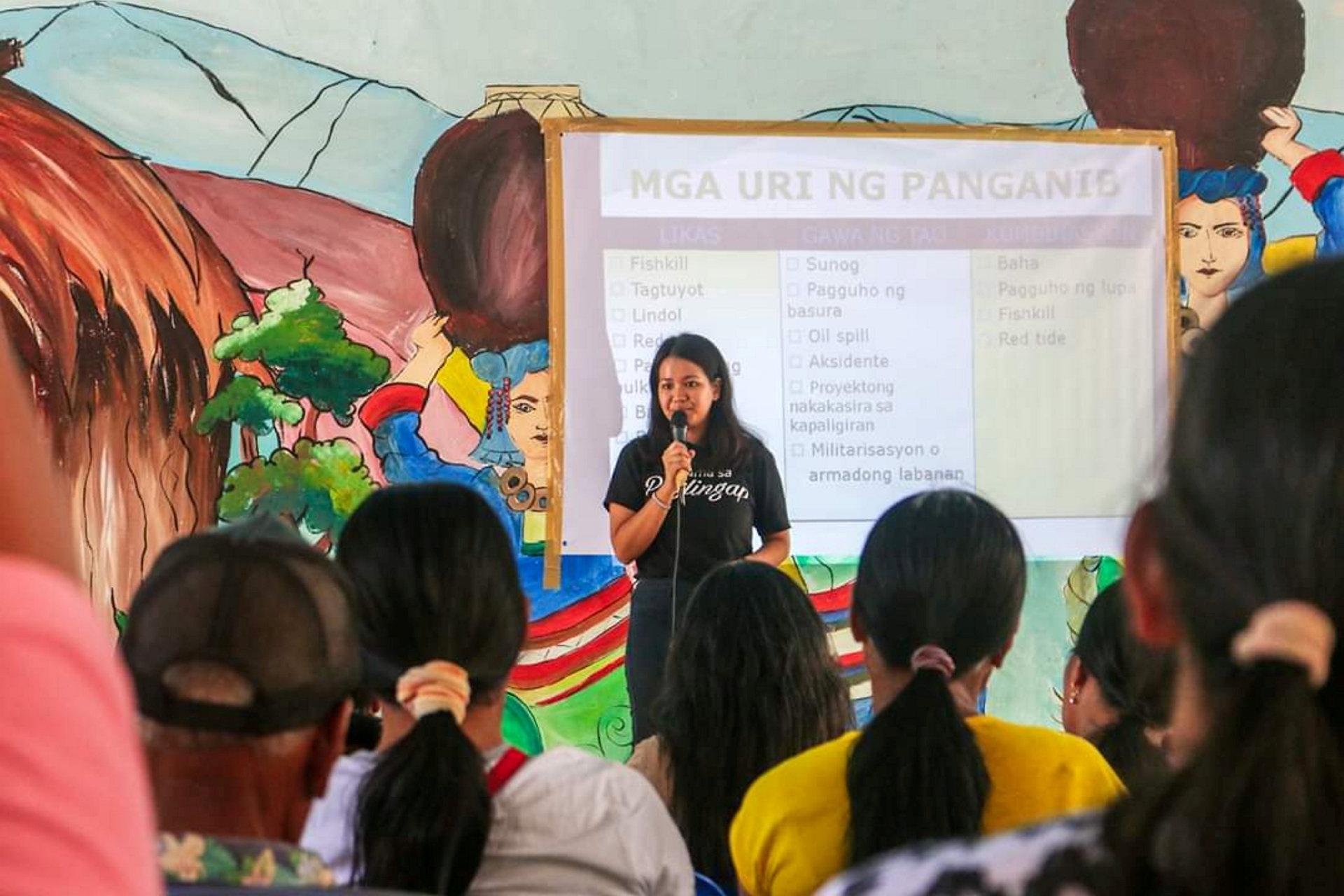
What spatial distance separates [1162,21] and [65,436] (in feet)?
11.8

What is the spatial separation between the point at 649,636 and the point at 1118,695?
1953 mm

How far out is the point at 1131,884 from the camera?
0.64 meters

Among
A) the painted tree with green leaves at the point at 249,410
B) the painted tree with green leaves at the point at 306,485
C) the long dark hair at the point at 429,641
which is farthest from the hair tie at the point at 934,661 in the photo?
the painted tree with green leaves at the point at 249,410

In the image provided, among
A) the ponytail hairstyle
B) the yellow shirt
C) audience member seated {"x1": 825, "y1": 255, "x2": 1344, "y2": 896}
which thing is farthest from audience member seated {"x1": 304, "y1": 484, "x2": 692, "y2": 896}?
audience member seated {"x1": 825, "y1": 255, "x2": 1344, "y2": 896}

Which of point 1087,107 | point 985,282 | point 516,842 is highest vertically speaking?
point 1087,107

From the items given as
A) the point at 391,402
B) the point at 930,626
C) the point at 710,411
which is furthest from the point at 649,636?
the point at 930,626

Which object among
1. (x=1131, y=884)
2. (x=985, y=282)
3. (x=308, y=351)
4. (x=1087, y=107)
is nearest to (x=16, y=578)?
(x=1131, y=884)

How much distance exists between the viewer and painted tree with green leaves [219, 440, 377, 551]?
4.45 metres

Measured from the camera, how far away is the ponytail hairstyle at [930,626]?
66.2 inches

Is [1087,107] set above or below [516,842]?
above

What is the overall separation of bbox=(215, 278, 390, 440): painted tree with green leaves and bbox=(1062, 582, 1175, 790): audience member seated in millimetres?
2772

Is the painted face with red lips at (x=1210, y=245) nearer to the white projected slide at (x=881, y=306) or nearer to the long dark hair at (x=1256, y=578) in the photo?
the white projected slide at (x=881, y=306)

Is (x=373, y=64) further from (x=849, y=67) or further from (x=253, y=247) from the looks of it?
(x=849, y=67)

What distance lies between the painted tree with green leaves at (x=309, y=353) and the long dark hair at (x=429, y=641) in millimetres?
2860
